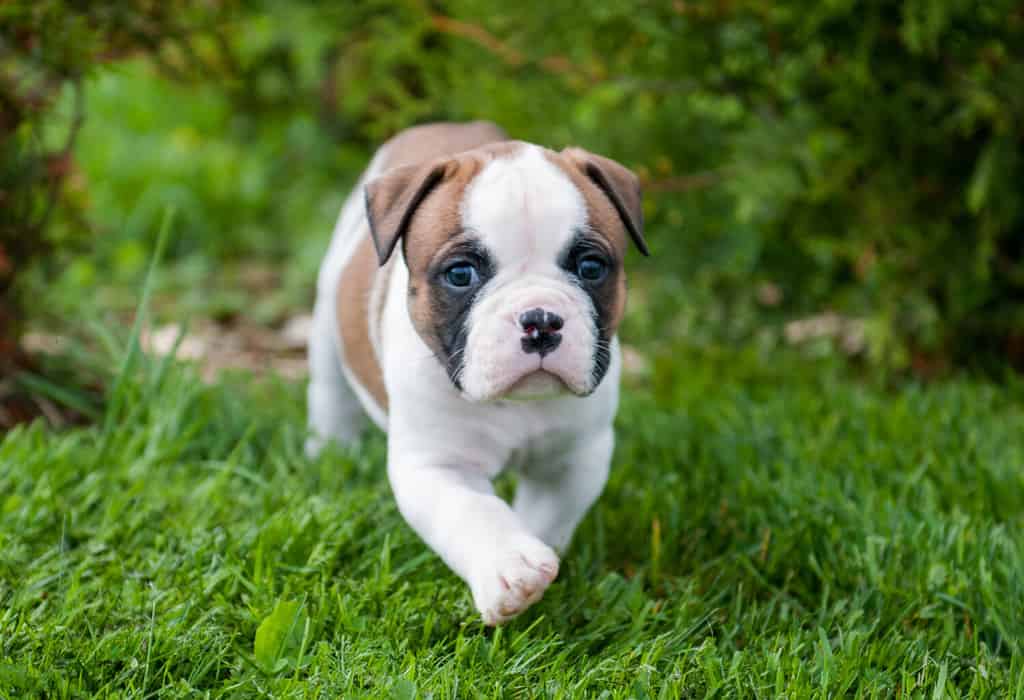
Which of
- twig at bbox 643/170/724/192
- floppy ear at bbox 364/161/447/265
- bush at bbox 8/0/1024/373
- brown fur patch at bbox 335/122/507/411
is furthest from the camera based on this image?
twig at bbox 643/170/724/192

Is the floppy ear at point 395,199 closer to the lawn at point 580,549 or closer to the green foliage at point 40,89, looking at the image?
the lawn at point 580,549

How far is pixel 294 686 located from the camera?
9.84ft

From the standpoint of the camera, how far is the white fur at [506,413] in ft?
10.4

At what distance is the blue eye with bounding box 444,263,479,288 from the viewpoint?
3326mm

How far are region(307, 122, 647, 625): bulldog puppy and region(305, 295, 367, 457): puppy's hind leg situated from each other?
0.84 m

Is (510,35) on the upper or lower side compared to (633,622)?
upper

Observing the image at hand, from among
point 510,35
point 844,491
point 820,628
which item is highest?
point 510,35

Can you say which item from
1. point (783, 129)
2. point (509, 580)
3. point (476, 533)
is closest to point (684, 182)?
point (783, 129)

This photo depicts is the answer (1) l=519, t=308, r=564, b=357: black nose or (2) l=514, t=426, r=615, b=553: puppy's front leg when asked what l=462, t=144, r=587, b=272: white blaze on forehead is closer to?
(1) l=519, t=308, r=564, b=357: black nose

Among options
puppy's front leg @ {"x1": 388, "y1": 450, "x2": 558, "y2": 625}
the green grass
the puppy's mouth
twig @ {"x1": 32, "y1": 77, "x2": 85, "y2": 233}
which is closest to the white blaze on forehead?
the puppy's mouth

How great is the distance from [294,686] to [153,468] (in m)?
1.58

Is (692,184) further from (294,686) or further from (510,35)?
(294,686)

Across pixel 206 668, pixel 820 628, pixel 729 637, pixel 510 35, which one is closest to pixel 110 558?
pixel 206 668

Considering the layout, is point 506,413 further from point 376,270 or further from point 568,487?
point 376,270
